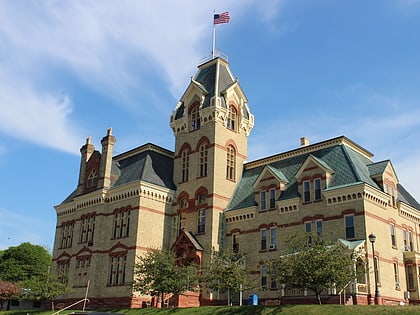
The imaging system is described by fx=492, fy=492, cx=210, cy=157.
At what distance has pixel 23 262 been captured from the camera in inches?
3098

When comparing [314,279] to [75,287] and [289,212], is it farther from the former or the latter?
[75,287]

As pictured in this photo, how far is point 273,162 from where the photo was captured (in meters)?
49.2

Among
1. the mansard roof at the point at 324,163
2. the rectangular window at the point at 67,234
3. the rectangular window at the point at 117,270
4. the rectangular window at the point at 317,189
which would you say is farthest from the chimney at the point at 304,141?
the rectangular window at the point at 67,234

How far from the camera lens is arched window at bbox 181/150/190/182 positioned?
51.2m

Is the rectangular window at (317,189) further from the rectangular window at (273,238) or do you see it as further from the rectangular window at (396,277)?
the rectangular window at (396,277)

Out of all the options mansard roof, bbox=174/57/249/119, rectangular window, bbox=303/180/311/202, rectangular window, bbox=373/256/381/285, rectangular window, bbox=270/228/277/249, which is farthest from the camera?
mansard roof, bbox=174/57/249/119

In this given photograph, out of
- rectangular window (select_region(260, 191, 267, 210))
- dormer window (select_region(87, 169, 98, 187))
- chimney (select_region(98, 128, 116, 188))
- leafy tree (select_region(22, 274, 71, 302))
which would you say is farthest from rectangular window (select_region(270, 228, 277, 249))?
leafy tree (select_region(22, 274, 71, 302))

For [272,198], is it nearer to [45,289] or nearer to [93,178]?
[93,178]

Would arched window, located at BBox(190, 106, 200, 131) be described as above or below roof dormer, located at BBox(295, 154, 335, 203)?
above

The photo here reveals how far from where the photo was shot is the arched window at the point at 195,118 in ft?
171

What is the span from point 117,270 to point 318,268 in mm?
24083

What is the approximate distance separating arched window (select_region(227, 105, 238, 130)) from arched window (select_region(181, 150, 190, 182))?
17.7ft

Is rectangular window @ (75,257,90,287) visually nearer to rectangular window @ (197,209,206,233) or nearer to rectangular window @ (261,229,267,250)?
rectangular window @ (197,209,206,233)

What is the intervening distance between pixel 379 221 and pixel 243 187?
14320 millimetres
